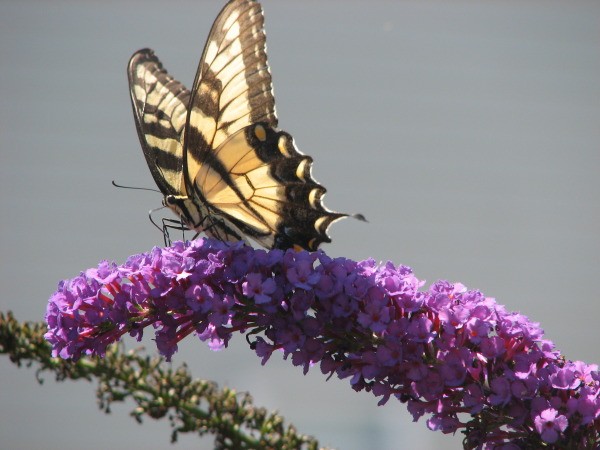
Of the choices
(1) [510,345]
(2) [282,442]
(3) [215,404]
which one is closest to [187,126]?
(3) [215,404]

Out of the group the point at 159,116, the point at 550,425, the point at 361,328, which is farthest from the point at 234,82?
the point at 550,425

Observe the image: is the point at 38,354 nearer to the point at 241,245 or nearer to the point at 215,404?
the point at 215,404

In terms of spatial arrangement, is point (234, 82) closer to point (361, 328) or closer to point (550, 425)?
point (361, 328)

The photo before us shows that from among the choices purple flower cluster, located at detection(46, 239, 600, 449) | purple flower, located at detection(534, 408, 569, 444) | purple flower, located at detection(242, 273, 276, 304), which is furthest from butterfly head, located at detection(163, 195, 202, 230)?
purple flower, located at detection(534, 408, 569, 444)

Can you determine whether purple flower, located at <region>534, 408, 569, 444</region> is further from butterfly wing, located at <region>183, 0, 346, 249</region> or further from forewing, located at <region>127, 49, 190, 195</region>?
forewing, located at <region>127, 49, 190, 195</region>

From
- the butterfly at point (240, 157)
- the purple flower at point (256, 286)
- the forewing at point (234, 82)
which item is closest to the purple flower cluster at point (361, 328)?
the purple flower at point (256, 286)
